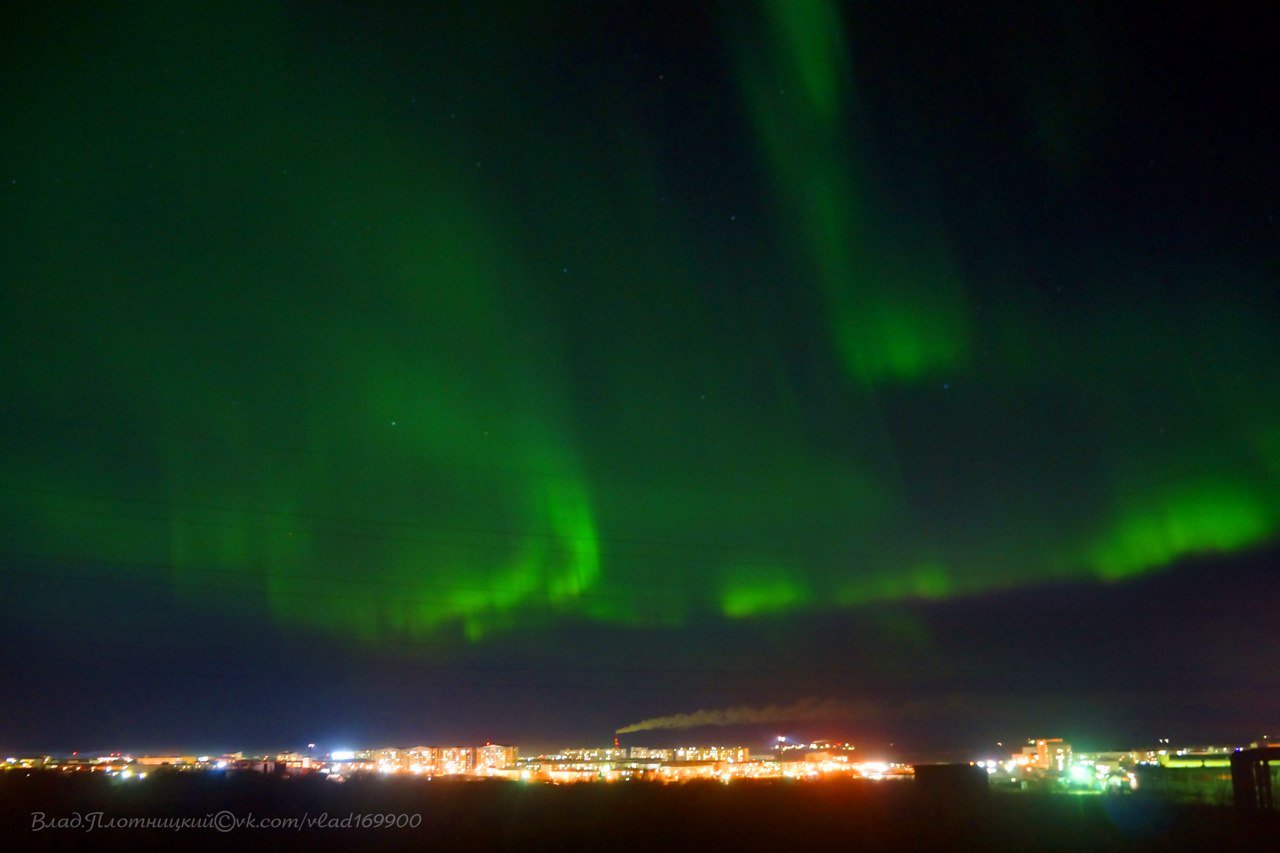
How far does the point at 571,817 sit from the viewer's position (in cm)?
3706

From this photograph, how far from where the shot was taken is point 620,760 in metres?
78.4

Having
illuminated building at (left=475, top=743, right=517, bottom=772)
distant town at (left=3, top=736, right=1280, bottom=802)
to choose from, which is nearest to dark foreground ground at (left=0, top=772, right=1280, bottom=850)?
distant town at (left=3, top=736, right=1280, bottom=802)

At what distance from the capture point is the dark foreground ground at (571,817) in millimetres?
31641

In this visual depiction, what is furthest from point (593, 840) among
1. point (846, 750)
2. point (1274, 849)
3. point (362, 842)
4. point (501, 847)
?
point (846, 750)

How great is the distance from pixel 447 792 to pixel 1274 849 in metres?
31.2

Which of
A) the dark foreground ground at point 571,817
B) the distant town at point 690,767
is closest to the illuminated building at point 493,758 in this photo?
the distant town at point 690,767

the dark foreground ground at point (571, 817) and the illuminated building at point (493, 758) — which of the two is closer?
the dark foreground ground at point (571, 817)

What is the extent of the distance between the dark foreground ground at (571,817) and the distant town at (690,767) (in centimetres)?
397

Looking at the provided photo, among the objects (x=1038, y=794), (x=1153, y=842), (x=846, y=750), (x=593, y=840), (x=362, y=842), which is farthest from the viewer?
(x=846, y=750)

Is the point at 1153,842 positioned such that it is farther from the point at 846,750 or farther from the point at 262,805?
the point at 846,750

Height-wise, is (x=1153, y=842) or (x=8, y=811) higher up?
(x=8, y=811)

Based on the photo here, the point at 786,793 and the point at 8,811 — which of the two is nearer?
the point at 8,811

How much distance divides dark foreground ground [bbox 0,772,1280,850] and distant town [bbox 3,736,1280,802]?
397 cm

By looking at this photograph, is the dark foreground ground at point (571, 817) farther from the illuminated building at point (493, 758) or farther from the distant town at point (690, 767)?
the illuminated building at point (493, 758)
